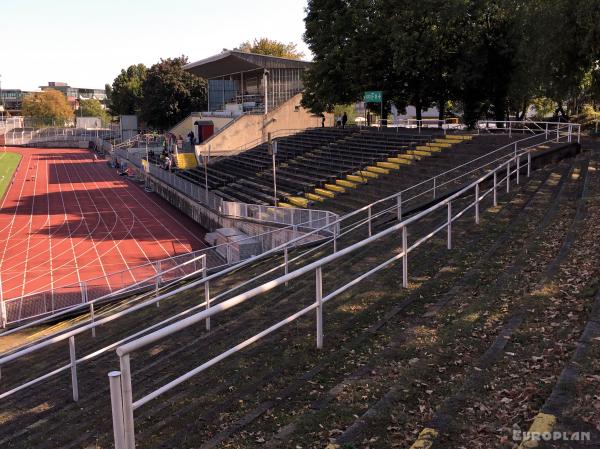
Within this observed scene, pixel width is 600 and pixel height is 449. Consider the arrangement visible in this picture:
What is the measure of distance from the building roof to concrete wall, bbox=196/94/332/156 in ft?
19.7

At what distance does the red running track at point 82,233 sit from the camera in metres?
22.6

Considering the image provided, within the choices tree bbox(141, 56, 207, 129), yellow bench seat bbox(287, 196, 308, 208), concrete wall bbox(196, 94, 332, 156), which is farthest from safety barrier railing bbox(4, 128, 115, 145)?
yellow bench seat bbox(287, 196, 308, 208)

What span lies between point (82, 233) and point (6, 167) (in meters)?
43.6

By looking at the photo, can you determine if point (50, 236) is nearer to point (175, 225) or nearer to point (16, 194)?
point (175, 225)

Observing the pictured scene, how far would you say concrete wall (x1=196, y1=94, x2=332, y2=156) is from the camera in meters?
50.7

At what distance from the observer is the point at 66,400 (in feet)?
23.2

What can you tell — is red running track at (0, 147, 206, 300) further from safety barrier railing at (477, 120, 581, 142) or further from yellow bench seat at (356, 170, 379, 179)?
safety barrier railing at (477, 120, 581, 142)

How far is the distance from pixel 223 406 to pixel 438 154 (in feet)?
74.5

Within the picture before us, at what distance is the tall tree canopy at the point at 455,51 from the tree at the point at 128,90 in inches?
3091

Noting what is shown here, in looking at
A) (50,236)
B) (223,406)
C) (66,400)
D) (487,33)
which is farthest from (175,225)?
(223,406)

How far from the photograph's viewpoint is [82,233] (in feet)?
104

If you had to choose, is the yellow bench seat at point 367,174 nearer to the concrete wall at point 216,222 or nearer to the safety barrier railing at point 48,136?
the concrete wall at point 216,222

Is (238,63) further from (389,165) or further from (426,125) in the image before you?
(389,165)

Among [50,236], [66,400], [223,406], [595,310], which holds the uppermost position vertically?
[595,310]
